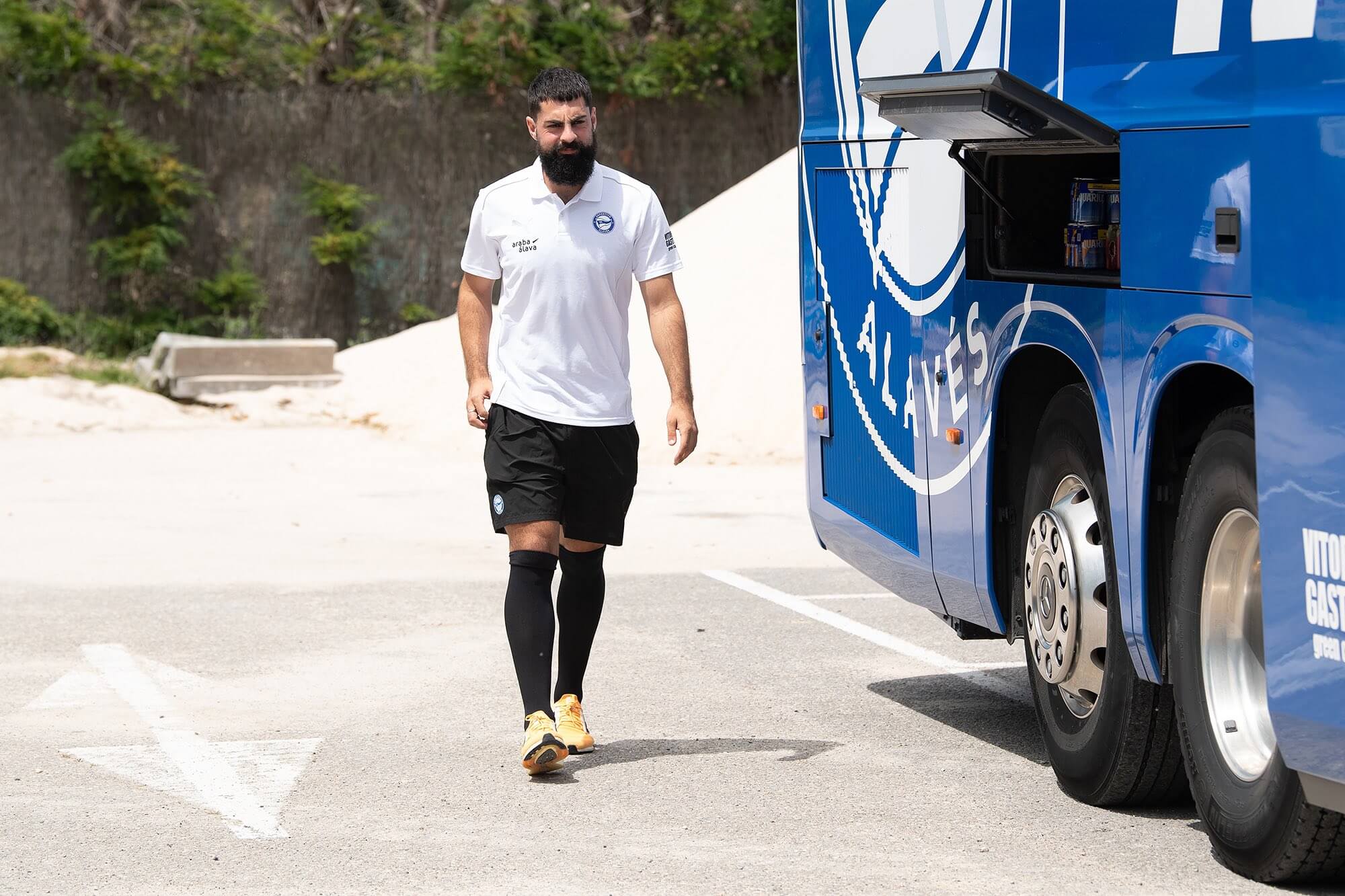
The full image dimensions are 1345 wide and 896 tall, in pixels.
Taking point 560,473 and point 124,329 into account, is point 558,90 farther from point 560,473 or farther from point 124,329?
point 124,329

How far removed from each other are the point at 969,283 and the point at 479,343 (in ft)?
5.09

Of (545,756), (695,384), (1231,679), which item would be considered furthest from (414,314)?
(1231,679)

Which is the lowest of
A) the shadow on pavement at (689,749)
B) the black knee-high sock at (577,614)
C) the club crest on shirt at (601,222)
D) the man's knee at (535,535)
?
the shadow on pavement at (689,749)

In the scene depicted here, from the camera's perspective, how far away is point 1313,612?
4082mm

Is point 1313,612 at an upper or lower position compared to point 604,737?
upper

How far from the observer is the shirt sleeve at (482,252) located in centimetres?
617

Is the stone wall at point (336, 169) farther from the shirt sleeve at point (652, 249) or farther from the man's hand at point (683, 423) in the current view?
the man's hand at point (683, 423)

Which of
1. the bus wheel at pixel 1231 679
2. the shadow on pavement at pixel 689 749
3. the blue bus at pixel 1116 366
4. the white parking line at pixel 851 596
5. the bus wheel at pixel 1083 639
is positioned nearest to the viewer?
the blue bus at pixel 1116 366

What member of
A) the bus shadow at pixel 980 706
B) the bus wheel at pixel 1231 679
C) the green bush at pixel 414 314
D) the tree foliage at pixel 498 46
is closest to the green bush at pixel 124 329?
the green bush at pixel 414 314

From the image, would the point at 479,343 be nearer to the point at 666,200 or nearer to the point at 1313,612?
the point at 1313,612

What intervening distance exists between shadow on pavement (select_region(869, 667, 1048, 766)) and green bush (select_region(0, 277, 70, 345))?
48.4ft

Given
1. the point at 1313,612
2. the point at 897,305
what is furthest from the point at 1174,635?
the point at 897,305

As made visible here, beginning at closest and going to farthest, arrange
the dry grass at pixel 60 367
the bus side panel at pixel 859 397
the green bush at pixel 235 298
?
the bus side panel at pixel 859 397 < the dry grass at pixel 60 367 < the green bush at pixel 235 298

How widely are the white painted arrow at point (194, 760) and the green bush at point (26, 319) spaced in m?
13.4
